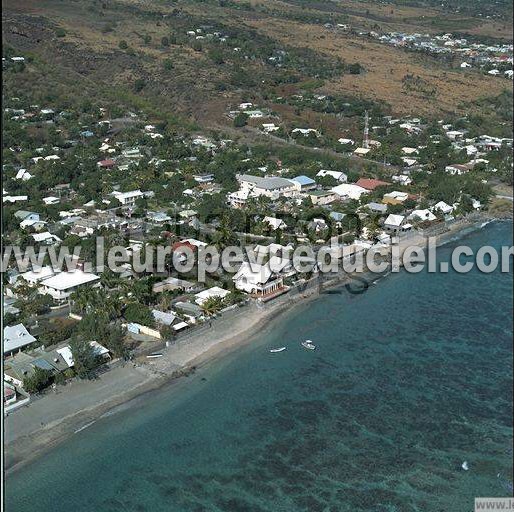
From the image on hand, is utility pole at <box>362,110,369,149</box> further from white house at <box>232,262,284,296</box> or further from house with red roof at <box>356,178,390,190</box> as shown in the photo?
white house at <box>232,262,284,296</box>

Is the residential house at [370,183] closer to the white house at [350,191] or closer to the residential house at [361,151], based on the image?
the white house at [350,191]

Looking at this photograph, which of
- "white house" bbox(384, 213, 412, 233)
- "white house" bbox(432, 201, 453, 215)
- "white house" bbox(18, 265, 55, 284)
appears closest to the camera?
"white house" bbox(18, 265, 55, 284)

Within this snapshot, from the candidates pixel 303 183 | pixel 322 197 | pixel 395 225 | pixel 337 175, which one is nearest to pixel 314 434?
pixel 395 225

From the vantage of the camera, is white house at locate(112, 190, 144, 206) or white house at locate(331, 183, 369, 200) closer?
white house at locate(112, 190, 144, 206)

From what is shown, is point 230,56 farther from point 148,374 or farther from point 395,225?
point 148,374

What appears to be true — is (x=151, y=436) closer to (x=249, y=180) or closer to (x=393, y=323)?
(x=393, y=323)

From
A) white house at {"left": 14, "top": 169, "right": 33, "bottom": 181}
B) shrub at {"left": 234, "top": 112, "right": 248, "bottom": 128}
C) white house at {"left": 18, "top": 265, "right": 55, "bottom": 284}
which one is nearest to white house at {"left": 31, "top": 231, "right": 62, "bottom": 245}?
white house at {"left": 18, "top": 265, "right": 55, "bottom": 284}
